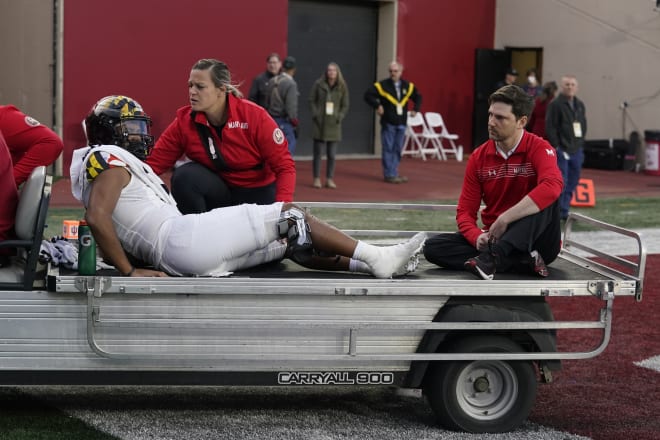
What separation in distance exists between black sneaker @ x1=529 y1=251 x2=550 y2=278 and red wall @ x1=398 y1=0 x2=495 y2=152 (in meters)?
18.4

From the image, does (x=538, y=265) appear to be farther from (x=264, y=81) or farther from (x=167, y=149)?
(x=264, y=81)

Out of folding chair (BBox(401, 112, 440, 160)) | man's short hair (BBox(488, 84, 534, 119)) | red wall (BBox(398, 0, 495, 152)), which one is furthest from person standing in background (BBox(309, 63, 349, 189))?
man's short hair (BBox(488, 84, 534, 119))

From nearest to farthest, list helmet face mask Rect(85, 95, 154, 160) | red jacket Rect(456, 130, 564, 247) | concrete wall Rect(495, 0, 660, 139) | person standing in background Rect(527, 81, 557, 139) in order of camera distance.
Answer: helmet face mask Rect(85, 95, 154, 160)
red jacket Rect(456, 130, 564, 247)
person standing in background Rect(527, 81, 557, 139)
concrete wall Rect(495, 0, 660, 139)

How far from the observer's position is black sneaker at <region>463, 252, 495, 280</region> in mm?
5602

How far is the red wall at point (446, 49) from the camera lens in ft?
78.6

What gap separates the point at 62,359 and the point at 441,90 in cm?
2033

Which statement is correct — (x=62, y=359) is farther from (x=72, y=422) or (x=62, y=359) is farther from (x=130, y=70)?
(x=130, y=70)

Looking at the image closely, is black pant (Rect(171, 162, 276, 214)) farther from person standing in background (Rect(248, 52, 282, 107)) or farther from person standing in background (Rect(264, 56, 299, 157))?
person standing in background (Rect(248, 52, 282, 107))

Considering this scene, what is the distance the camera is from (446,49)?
24.8 meters

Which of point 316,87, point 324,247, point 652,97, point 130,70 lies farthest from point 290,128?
point 324,247

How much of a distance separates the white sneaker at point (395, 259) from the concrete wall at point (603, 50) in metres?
18.9

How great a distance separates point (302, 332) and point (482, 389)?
939 mm

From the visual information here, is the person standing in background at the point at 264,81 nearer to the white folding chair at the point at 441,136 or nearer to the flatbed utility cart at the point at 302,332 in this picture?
the white folding chair at the point at 441,136

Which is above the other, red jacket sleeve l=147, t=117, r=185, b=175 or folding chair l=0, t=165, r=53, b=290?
red jacket sleeve l=147, t=117, r=185, b=175
